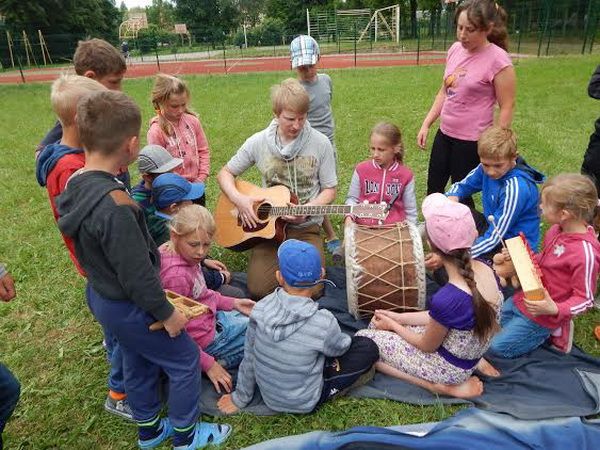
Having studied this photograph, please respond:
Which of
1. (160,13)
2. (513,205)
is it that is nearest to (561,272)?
(513,205)

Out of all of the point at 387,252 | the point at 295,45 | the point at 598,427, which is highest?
the point at 295,45

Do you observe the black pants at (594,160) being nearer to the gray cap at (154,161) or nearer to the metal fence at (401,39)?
the gray cap at (154,161)

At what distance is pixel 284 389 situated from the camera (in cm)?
267

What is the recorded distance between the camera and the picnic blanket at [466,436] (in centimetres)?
233

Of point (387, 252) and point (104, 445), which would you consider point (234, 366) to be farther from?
point (387, 252)

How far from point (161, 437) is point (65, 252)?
2.91m

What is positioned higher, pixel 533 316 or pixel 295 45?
pixel 295 45

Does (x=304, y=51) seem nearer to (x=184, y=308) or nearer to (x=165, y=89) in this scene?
(x=165, y=89)

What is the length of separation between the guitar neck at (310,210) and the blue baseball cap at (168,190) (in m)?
0.85

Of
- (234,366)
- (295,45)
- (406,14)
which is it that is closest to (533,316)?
(234,366)

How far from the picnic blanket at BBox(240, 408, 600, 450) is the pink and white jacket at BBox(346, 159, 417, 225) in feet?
6.11

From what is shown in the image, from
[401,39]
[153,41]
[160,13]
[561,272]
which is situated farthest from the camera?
[160,13]

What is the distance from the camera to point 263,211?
4.02m

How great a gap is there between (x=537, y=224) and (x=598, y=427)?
148 centimetres
